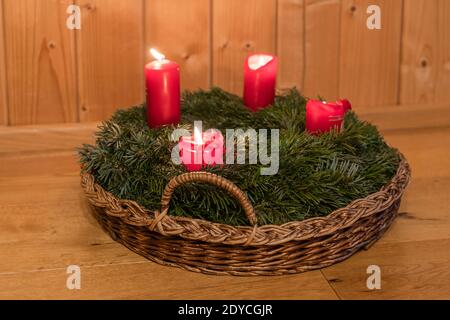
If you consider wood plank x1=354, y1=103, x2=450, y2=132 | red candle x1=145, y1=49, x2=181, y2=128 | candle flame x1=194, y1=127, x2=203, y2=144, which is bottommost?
wood plank x1=354, y1=103, x2=450, y2=132

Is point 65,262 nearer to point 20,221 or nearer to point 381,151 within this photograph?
point 20,221

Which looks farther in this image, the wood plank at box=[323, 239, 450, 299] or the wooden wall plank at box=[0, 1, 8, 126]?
the wooden wall plank at box=[0, 1, 8, 126]

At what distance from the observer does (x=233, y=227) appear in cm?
114

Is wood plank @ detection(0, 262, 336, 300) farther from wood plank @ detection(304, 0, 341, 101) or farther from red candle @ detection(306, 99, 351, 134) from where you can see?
wood plank @ detection(304, 0, 341, 101)

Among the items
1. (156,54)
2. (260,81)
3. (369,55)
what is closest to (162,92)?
(156,54)

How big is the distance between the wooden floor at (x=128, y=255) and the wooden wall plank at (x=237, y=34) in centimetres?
43

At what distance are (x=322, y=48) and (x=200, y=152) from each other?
0.73m

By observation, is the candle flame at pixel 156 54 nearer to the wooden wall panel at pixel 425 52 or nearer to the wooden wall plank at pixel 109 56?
the wooden wall plank at pixel 109 56

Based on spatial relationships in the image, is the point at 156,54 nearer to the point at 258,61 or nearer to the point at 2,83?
the point at 258,61

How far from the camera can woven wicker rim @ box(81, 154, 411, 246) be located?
44.4 inches

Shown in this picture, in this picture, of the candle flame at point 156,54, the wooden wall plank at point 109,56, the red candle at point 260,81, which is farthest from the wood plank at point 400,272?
the wooden wall plank at point 109,56

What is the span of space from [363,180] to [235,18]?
661 millimetres

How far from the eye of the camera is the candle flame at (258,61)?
1.53 metres

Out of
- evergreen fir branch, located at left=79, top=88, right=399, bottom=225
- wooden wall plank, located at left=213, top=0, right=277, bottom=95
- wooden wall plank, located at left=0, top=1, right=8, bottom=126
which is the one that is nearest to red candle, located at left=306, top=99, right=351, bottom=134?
evergreen fir branch, located at left=79, top=88, right=399, bottom=225
